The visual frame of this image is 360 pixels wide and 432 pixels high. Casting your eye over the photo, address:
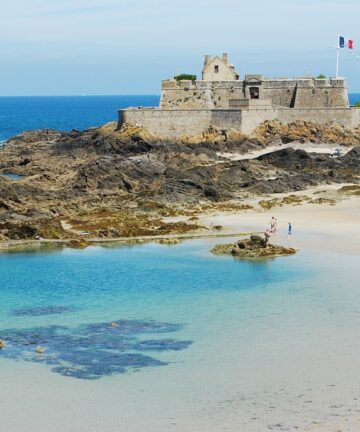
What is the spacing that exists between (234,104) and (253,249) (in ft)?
97.6

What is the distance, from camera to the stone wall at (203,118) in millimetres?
56500

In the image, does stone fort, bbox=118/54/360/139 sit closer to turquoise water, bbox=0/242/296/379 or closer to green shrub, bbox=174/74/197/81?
green shrub, bbox=174/74/197/81

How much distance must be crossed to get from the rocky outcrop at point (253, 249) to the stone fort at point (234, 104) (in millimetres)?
27290

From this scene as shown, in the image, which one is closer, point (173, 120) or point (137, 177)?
point (137, 177)

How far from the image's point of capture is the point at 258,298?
79.7 feet

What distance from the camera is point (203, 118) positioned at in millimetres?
57031

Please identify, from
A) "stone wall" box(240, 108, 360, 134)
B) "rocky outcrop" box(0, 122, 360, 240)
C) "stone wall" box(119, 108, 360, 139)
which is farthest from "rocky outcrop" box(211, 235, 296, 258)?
"stone wall" box(240, 108, 360, 134)

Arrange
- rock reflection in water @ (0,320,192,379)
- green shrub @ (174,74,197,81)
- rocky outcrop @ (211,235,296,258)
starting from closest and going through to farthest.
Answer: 1. rock reflection in water @ (0,320,192,379)
2. rocky outcrop @ (211,235,296,258)
3. green shrub @ (174,74,197,81)

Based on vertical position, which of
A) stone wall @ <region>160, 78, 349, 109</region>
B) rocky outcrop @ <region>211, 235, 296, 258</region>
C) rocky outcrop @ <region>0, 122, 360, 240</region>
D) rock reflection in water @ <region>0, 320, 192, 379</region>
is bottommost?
rock reflection in water @ <region>0, 320, 192, 379</region>

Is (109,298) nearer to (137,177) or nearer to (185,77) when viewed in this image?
(137,177)

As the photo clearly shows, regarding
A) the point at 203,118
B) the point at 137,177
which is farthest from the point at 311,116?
the point at 137,177

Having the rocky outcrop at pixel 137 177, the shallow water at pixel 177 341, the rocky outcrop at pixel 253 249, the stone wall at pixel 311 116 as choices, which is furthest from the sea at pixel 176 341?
the stone wall at pixel 311 116

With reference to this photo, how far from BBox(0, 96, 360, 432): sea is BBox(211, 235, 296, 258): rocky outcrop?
42 cm

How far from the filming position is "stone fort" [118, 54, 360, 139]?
186 ft
